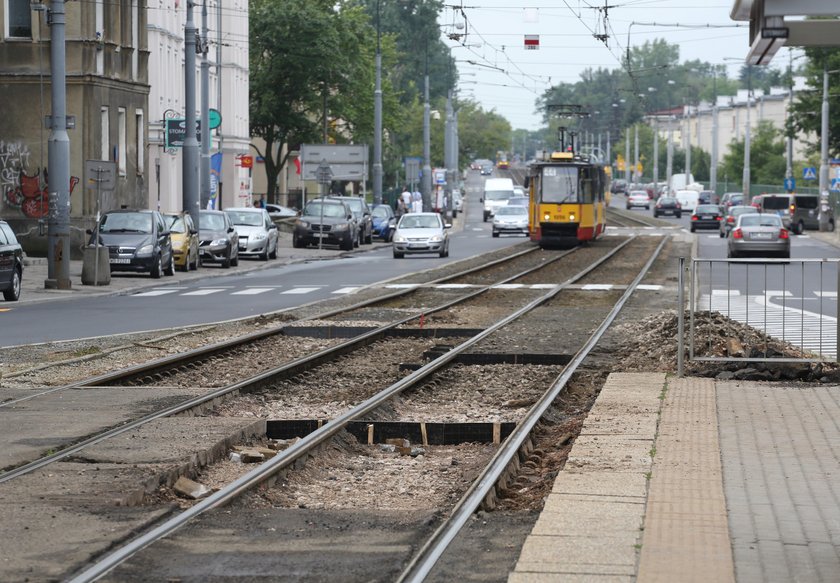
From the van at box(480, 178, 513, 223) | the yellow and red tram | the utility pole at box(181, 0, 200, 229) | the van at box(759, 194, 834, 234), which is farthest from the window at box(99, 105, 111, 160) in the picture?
the van at box(480, 178, 513, 223)

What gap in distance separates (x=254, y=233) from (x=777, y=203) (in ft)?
116

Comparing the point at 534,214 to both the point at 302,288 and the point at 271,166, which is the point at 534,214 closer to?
the point at 302,288

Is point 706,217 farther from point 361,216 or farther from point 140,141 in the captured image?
point 140,141

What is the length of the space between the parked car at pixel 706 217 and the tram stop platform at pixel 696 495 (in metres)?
65.8

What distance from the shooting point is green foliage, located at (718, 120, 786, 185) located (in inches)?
5007

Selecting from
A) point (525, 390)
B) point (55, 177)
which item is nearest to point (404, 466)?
point (525, 390)

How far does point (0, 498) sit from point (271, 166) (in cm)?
8432

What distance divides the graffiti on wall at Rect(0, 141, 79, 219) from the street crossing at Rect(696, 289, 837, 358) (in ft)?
99.7

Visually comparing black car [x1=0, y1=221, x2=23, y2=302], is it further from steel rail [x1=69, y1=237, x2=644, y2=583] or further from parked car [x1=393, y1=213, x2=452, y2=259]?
parked car [x1=393, y1=213, x2=452, y2=259]

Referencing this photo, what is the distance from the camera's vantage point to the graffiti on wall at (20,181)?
46125 millimetres

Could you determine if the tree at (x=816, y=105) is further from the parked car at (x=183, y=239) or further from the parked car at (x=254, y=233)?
the parked car at (x=183, y=239)

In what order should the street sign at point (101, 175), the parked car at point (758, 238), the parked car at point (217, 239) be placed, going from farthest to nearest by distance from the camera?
the parked car at point (758, 238) < the parked car at point (217, 239) < the street sign at point (101, 175)

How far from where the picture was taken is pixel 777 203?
78.6 m

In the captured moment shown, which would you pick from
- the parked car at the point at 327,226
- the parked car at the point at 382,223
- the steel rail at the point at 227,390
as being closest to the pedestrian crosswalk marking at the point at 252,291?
the steel rail at the point at 227,390
